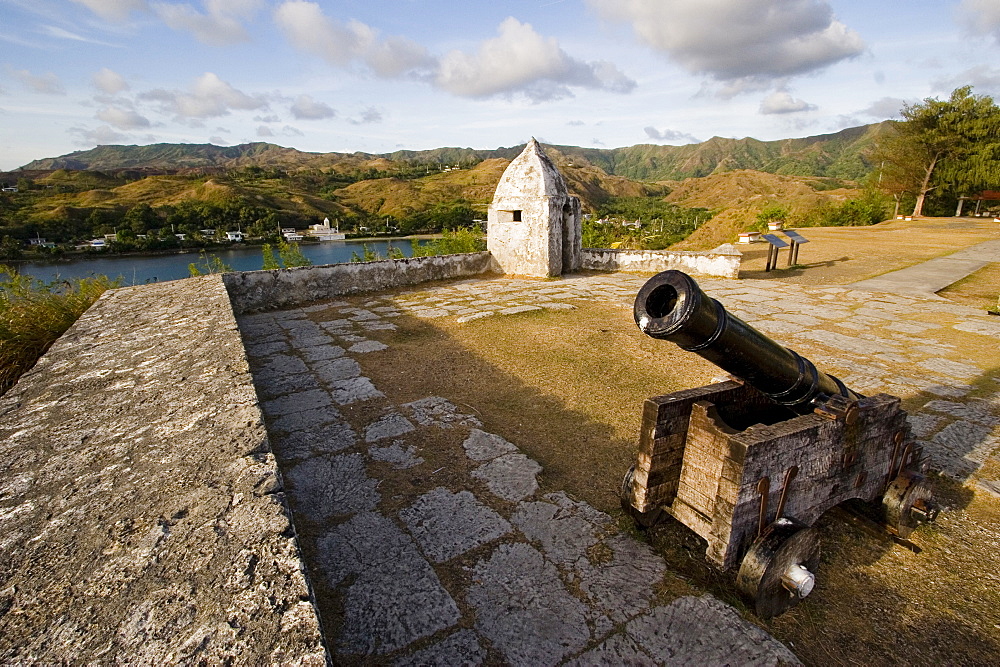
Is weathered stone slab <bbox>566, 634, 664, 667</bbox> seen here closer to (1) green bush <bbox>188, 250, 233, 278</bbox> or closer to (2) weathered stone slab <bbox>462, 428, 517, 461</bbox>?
(2) weathered stone slab <bbox>462, 428, 517, 461</bbox>

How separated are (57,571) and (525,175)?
9.57 metres

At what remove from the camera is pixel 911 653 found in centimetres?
171

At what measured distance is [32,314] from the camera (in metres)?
4.79

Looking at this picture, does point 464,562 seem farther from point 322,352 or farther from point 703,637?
point 322,352

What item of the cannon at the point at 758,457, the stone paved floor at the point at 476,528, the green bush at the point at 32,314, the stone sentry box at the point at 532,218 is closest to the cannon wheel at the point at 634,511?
the cannon at the point at 758,457

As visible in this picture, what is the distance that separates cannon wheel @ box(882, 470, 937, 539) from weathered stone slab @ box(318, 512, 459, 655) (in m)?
2.15

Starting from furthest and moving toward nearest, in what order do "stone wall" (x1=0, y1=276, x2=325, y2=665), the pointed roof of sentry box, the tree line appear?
the tree line
the pointed roof of sentry box
"stone wall" (x1=0, y1=276, x2=325, y2=665)

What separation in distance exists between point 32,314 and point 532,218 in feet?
25.3

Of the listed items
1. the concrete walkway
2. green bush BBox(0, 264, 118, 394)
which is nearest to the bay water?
green bush BBox(0, 264, 118, 394)

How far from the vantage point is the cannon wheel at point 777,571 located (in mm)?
1807

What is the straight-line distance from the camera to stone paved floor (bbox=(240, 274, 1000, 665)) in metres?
1.74

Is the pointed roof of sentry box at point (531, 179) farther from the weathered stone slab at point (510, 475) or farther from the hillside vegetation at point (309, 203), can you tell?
the hillside vegetation at point (309, 203)

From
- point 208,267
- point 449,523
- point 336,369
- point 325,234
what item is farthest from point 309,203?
point 449,523

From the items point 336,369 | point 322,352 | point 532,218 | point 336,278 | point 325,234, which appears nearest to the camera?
point 336,369
